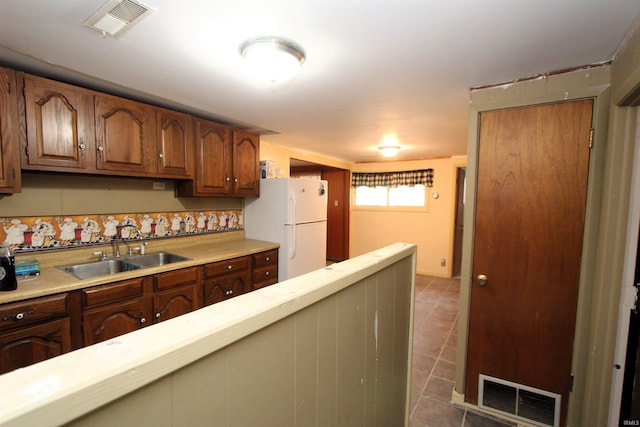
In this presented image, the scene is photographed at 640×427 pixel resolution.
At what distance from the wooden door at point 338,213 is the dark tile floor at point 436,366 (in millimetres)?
2138

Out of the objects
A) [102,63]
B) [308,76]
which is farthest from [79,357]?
[102,63]

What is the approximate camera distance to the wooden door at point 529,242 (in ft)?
5.43

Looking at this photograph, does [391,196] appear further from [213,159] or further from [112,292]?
[112,292]

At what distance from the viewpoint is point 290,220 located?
10.5ft

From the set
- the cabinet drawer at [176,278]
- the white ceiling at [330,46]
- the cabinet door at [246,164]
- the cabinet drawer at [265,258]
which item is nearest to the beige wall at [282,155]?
the cabinet door at [246,164]

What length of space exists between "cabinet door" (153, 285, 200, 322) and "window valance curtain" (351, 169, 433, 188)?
417 centimetres

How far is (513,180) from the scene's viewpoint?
179cm

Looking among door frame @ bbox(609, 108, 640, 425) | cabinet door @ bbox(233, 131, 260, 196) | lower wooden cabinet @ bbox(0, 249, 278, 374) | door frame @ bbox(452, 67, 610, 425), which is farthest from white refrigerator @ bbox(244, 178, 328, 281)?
door frame @ bbox(609, 108, 640, 425)

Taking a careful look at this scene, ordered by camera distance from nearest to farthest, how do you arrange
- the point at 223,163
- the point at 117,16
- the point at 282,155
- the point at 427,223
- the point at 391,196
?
the point at 117,16 < the point at 223,163 < the point at 282,155 < the point at 427,223 < the point at 391,196

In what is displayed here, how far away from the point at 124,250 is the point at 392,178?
14.7ft

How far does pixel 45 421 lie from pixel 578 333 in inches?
91.4

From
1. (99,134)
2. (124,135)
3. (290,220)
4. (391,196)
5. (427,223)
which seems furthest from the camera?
(391,196)

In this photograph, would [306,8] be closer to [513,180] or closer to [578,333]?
[513,180]

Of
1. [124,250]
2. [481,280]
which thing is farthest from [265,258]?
[481,280]
